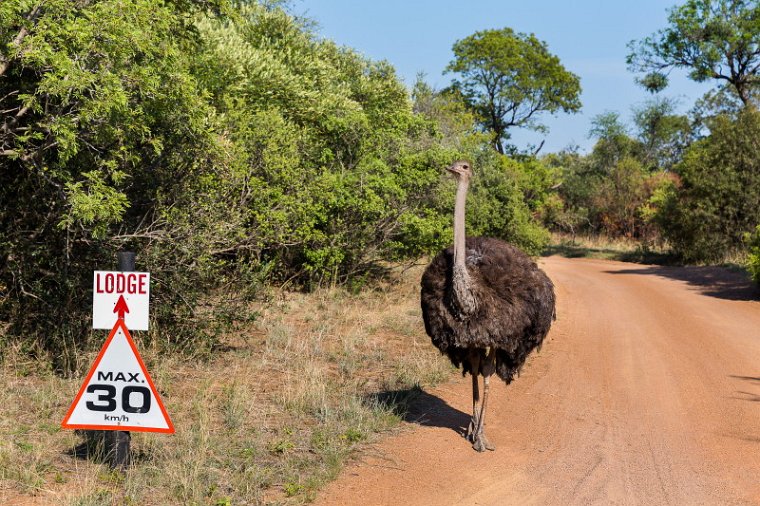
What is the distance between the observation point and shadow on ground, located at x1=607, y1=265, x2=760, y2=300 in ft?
62.2

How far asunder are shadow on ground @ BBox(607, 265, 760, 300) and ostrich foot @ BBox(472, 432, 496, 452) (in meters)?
13.1

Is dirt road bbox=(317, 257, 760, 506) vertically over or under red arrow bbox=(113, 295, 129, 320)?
under

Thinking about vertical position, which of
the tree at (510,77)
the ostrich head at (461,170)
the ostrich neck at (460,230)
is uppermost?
the tree at (510,77)

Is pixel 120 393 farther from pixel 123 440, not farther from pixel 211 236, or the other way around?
pixel 211 236

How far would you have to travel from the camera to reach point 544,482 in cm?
632

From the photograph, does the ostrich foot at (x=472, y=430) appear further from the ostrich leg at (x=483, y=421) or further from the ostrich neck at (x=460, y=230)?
the ostrich neck at (x=460, y=230)

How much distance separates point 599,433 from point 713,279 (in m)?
16.1

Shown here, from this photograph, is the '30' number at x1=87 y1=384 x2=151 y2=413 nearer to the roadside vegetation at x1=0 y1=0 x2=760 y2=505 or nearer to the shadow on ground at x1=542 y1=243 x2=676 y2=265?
the roadside vegetation at x1=0 y1=0 x2=760 y2=505

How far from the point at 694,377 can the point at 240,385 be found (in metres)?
5.70

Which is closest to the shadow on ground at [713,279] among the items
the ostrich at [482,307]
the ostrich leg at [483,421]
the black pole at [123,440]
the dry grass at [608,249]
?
the dry grass at [608,249]

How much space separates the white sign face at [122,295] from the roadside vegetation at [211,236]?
1.15 m

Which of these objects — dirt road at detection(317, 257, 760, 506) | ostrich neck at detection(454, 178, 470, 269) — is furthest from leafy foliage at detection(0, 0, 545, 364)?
dirt road at detection(317, 257, 760, 506)

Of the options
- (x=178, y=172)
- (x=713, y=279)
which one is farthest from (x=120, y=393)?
(x=713, y=279)

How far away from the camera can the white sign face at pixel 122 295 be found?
5.45 metres
